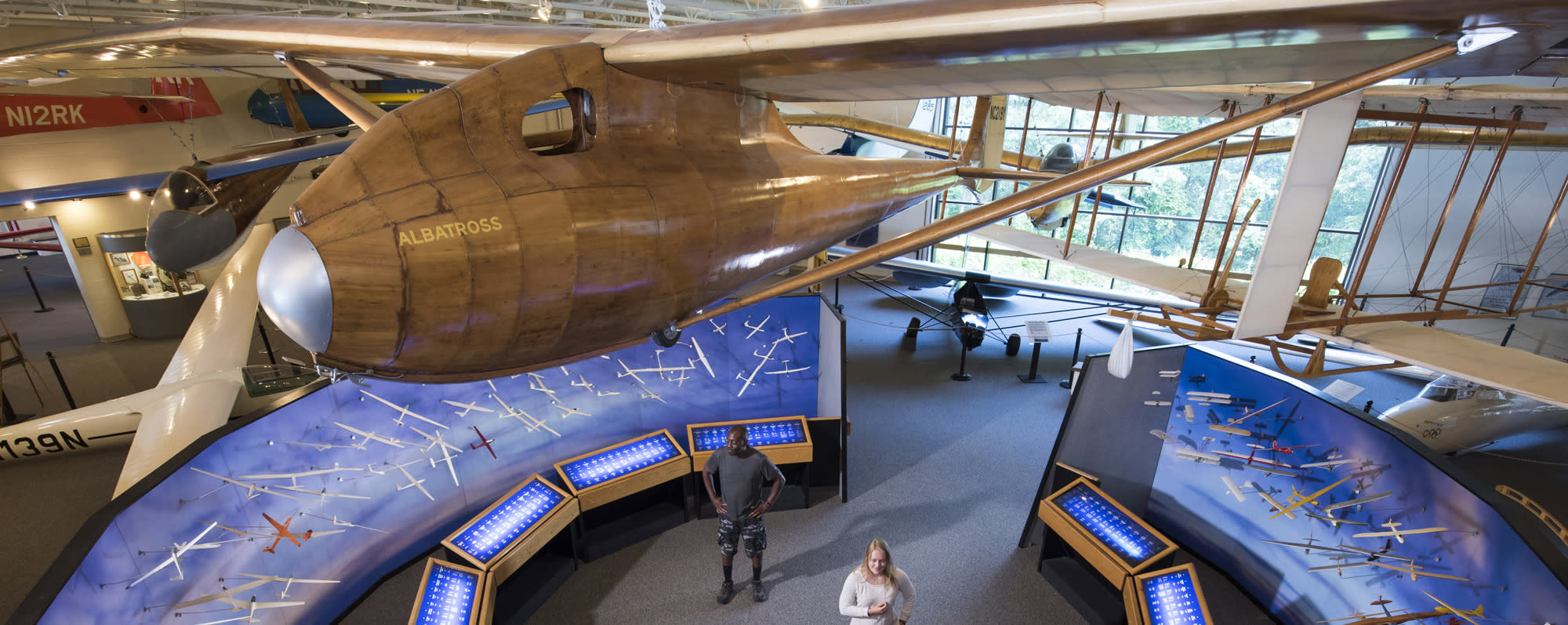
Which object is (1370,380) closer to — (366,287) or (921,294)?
(921,294)

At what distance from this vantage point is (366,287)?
1.29 meters

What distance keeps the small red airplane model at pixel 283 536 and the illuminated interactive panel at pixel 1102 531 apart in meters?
5.68

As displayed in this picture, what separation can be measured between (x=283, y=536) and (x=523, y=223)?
4.14 meters

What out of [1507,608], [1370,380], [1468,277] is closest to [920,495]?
[1507,608]

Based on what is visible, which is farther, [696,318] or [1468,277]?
[1468,277]

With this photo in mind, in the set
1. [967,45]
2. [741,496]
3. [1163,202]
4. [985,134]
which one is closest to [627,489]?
[741,496]

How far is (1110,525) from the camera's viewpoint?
15.3ft

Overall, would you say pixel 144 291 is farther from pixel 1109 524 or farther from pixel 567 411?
pixel 1109 524

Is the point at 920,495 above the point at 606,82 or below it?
below

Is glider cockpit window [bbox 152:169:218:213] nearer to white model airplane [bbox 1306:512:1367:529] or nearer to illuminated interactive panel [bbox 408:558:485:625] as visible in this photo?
illuminated interactive panel [bbox 408:558:485:625]

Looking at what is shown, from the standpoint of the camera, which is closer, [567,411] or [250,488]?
[250,488]

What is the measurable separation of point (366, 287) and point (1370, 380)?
13.7 m

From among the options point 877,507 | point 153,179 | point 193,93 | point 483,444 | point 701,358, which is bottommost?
point 877,507

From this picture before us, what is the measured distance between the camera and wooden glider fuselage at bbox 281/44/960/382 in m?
1.33
